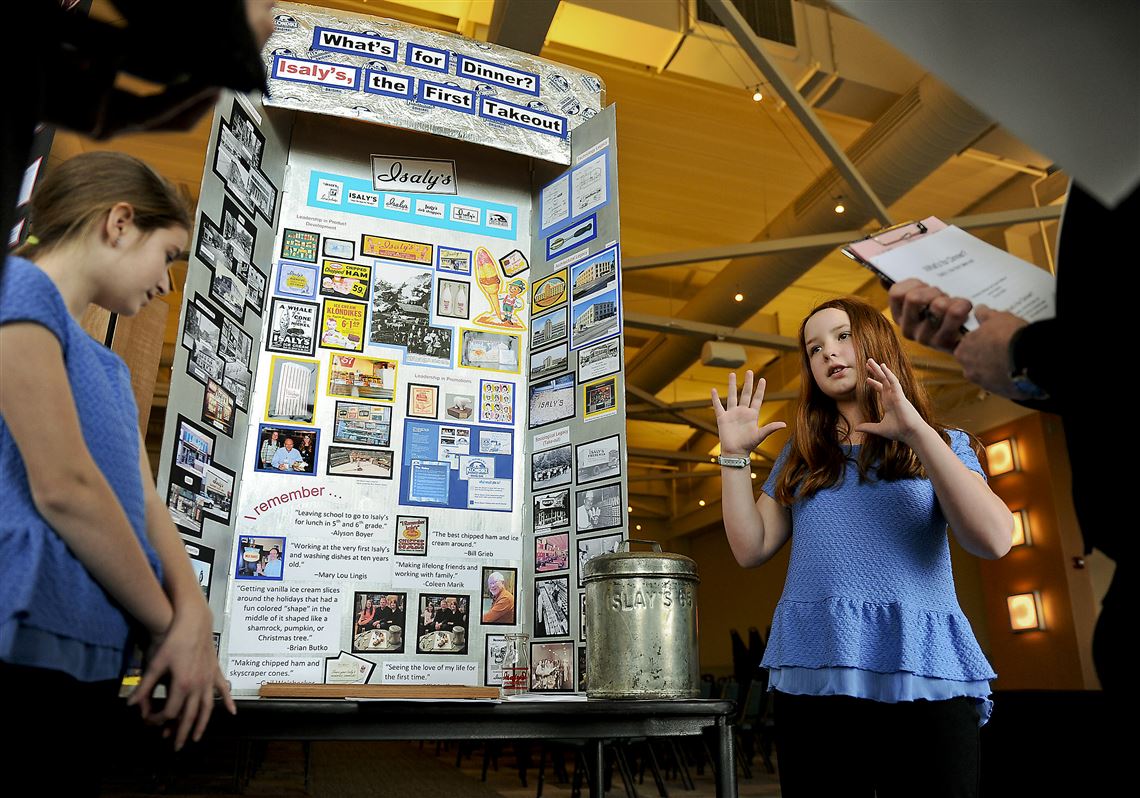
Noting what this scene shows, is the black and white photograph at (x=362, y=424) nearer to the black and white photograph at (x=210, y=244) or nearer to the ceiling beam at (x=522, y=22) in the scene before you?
the black and white photograph at (x=210, y=244)

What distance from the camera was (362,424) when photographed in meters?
3.03

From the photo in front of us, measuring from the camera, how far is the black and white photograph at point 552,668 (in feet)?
9.11

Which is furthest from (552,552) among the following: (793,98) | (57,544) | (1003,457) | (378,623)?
(1003,457)

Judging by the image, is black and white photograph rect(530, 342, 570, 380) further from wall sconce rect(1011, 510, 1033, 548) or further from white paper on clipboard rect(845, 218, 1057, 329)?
wall sconce rect(1011, 510, 1033, 548)

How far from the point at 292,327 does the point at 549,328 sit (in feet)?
3.09

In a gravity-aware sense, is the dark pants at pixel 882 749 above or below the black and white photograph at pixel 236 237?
below

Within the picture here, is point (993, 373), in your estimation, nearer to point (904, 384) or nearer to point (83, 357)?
point (904, 384)

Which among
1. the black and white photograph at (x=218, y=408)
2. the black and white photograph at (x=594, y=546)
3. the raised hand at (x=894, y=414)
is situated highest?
the black and white photograph at (x=218, y=408)

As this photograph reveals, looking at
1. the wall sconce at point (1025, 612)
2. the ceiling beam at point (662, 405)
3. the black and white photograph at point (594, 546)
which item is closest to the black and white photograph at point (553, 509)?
the black and white photograph at point (594, 546)

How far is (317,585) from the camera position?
2.80 m

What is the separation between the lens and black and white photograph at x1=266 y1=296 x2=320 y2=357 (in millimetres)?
2988

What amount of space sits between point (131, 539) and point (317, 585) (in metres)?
1.88

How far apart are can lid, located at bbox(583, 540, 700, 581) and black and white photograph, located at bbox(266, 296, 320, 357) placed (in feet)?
4.99

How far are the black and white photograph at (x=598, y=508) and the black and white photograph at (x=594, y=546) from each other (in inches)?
1.3
